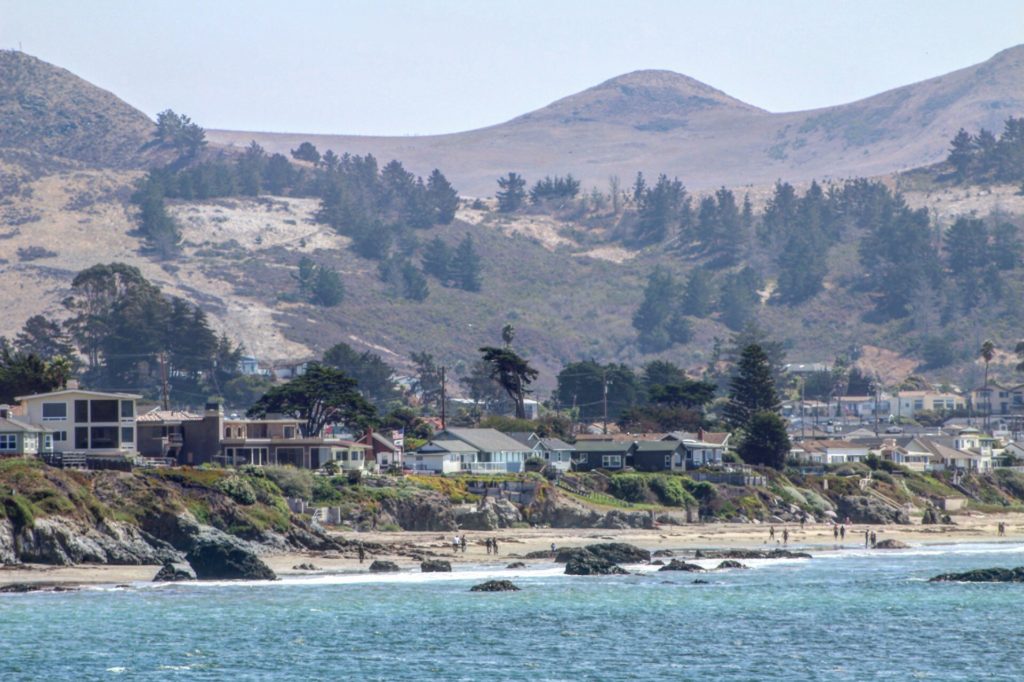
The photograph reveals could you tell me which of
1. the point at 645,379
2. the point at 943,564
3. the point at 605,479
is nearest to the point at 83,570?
the point at 943,564

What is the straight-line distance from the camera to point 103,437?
322ft

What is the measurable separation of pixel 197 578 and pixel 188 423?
37.4 meters

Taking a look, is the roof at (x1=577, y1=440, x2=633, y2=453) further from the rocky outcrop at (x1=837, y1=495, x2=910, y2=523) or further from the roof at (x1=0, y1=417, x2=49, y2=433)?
the roof at (x1=0, y1=417, x2=49, y2=433)

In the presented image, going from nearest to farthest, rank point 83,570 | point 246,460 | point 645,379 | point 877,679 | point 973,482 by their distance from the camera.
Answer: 1. point 877,679
2. point 83,570
3. point 246,460
4. point 973,482
5. point 645,379

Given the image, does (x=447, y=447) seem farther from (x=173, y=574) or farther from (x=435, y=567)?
(x=173, y=574)

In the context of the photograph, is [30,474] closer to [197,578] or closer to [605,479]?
[197,578]

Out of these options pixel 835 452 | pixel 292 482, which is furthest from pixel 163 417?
pixel 835 452

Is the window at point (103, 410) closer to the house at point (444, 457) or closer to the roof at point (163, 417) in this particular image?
the roof at point (163, 417)

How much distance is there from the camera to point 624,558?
287 feet

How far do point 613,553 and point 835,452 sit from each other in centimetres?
7413

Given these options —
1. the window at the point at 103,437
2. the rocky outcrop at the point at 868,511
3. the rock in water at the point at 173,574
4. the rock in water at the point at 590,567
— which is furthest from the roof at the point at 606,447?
the rock in water at the point at 173,574

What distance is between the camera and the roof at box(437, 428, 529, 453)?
125 metres

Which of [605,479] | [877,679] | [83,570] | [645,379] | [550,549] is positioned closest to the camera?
[877,679]

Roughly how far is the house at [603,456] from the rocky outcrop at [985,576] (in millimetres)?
50451
